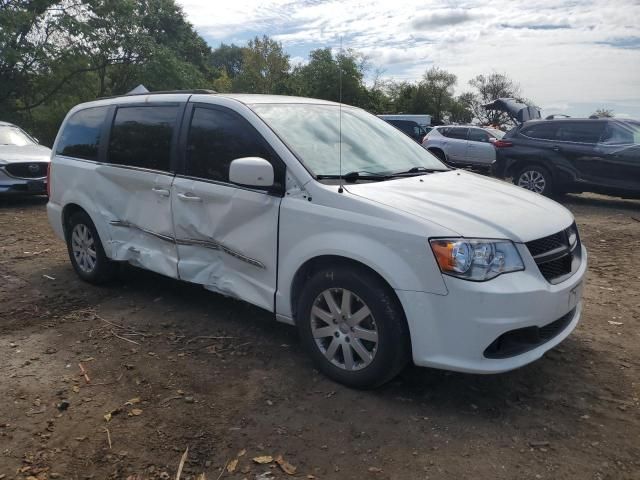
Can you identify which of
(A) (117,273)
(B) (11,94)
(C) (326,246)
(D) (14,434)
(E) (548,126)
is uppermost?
(B) (11,94)

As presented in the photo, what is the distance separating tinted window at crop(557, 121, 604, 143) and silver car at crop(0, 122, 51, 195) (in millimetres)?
9549

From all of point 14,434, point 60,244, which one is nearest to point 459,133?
point 60,244

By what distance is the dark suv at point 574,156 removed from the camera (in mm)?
9867

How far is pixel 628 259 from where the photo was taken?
Answer: 6.45m

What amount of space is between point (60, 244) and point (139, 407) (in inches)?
188

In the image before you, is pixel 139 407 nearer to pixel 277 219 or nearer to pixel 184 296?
pixel 277 219

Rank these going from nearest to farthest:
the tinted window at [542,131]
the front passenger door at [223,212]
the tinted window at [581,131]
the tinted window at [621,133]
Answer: the front passenger door at [223,212]
the tinted window at [621,133]
the tinted window at [581,131]
the tinted window at [542,131]

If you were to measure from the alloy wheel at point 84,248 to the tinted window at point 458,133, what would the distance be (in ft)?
47.9

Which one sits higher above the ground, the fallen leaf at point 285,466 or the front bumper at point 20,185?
the front bumper at point 20,185

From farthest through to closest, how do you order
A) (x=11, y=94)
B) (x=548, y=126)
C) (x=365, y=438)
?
(x=11, y=94), (x=548, y=126), (x=365, y=438)

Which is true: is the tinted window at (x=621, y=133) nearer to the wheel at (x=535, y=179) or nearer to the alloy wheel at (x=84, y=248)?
the wheel at (x=535, y=179)

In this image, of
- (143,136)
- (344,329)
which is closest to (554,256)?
(344,329)

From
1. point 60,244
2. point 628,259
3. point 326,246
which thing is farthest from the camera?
point 60,244

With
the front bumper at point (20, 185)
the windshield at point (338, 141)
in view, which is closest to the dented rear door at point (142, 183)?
the windshield at point (338, 141)
